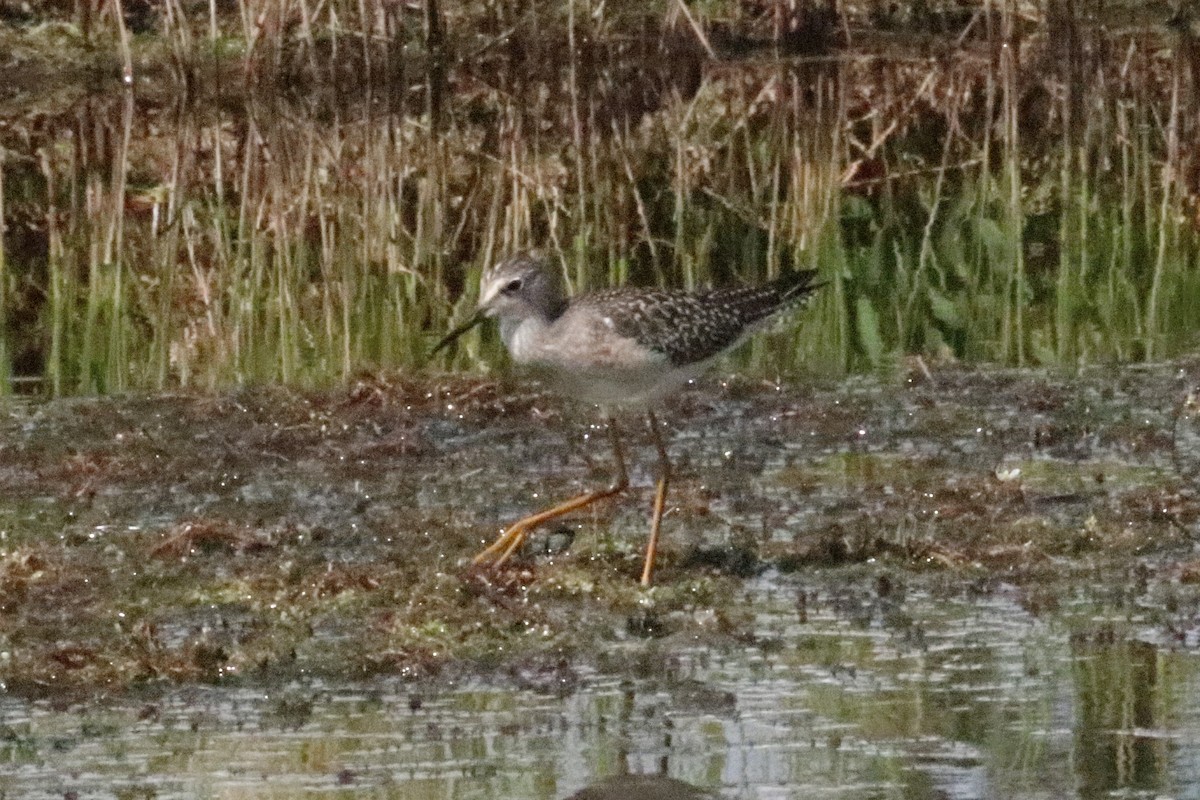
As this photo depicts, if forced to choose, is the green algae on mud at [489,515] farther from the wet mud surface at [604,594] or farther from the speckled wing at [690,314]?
the speckled wing at [690,314]

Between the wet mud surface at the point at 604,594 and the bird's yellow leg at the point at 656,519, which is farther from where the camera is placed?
the bird's yellow leg at the point at 656,519

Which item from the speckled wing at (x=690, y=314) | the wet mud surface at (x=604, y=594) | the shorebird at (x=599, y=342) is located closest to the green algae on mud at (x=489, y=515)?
the wet mud surface at (x=604, y=594)

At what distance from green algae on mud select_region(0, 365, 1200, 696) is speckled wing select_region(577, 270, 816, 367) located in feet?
1.78

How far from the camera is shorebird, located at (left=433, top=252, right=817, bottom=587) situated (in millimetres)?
7953

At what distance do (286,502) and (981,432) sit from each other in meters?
2.54

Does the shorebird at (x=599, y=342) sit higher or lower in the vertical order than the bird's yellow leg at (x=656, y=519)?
higher

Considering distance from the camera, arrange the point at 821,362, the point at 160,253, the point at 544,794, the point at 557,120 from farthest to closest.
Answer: the point at 557,120
the point at 160,253
the point at 821,362
the point at 544,794

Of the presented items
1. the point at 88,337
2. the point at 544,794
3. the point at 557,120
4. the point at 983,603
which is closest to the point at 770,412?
the point at 983,603

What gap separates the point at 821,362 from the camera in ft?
34.4

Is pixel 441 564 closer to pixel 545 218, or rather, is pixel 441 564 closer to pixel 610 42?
pixel 545 218

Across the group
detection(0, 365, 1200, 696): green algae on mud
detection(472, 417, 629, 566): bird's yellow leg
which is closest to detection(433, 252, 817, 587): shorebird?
detection(472, 417, 629, 566): bird's yellow leg

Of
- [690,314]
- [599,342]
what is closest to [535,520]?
[599,342]

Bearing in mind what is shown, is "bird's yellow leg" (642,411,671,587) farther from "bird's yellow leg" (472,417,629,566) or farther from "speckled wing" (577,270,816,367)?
"speckled wing" (577,270,816,367)

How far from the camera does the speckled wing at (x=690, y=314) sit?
26.5ft
